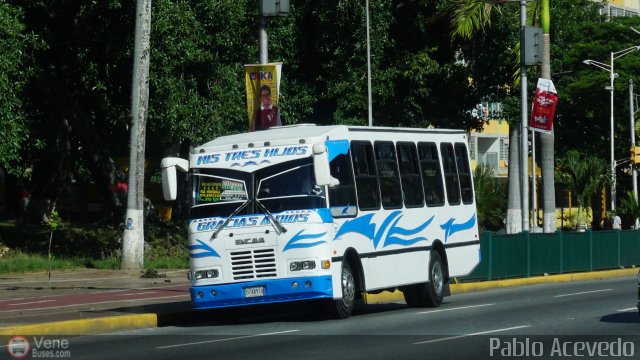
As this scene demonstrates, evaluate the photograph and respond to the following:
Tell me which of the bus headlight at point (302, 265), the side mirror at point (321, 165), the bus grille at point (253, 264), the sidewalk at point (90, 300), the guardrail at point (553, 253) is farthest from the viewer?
the guardrail at point (553, 253)

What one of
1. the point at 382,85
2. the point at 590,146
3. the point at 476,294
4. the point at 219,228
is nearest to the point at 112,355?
the point at 219,228

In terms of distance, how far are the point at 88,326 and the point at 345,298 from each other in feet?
13.1

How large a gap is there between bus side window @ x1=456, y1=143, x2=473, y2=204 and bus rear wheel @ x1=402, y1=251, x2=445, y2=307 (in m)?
1.82

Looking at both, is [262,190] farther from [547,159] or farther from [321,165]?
[547,159]

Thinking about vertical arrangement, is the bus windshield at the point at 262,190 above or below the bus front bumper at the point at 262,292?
above

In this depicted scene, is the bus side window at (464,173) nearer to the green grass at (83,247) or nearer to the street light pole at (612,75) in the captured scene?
the green grass at (83,247)

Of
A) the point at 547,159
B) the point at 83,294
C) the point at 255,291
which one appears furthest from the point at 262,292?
the point at 547,159

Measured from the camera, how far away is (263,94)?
24.2 metres

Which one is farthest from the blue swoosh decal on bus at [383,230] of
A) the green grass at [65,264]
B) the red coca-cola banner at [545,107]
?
the green grass at [65,264]

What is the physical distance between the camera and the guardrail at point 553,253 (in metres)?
31.6

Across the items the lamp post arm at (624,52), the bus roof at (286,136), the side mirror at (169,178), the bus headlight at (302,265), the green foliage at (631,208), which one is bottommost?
the bus headlight at (302,265)

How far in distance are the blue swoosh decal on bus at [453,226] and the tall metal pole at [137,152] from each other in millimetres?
10342

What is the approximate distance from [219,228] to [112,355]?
186 inches

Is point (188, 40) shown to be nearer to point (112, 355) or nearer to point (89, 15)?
point (89, 15)
